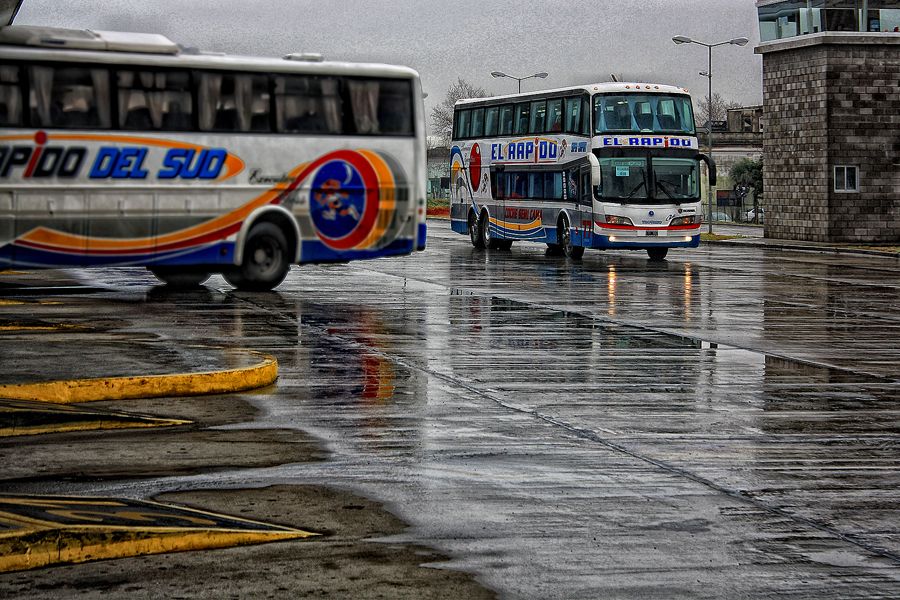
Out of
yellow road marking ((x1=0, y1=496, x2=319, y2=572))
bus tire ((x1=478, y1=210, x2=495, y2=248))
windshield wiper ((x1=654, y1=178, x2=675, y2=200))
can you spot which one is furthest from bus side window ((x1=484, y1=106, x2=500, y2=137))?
yellow road marking ((x1=0, y1=496, x2=319, y2=572))

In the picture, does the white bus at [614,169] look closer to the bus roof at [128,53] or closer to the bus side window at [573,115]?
the bus side window at [573,115]

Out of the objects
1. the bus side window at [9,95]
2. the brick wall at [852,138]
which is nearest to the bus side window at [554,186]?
the brick wall at [852,138]

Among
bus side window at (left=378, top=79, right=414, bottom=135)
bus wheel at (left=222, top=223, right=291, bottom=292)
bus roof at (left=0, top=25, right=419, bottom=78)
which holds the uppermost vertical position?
bus roof at (left=0, top=25, right=419, bottom=78)

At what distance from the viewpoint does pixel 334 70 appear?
89.0ft

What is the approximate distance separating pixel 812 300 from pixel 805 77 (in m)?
28.1

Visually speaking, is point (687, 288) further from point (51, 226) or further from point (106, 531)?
point (106, 531)

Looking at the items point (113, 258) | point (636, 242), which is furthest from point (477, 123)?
point (113, 258)

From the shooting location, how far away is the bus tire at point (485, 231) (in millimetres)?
46600

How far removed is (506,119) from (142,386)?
33.3 m

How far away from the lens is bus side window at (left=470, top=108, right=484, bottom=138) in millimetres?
47625

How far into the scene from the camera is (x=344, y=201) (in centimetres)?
2730

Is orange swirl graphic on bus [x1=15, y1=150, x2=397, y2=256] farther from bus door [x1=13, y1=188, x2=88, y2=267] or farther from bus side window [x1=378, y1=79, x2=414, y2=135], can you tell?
bus side window [x1=378, y1=79, x2=414, y2=135]

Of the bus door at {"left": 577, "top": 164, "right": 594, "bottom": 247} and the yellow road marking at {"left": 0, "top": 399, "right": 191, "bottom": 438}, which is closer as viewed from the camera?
the yellow road marking at {"left": 0, "top": 399, "right": 191, "bottom": 438}

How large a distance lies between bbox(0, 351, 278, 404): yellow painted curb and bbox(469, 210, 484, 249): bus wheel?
110 ft
